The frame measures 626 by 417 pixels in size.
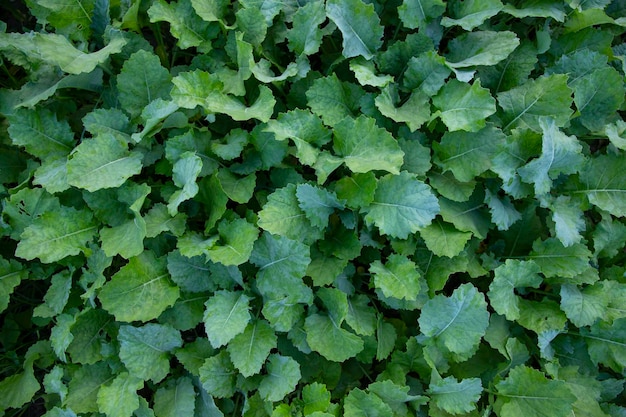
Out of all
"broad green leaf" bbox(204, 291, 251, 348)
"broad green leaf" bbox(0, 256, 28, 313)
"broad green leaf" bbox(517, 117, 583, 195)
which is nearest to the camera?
"broad green leaf" bbox(204, 291, 251, 348)

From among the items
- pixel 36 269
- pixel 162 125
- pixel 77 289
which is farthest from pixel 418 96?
pixel 36 269

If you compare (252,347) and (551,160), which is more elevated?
(551,160)

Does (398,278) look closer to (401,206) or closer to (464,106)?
(401,206)

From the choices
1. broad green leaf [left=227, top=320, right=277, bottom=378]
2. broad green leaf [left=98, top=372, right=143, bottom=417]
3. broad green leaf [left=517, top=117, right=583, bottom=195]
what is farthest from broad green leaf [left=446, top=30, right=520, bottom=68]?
broad green leaf [left=98, top=372, right=143, bottom=417]

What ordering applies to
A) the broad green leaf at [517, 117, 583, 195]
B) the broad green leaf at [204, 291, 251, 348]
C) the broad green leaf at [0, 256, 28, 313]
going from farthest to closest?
the broad green leaf at [0, 256, 28, 313] < the broad green leaf at [517, 117, 583, 195] < the broad green leaf at [204, 291, 251, 348]

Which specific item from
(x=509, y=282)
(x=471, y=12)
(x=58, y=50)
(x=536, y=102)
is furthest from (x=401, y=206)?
(x=58, y=50)

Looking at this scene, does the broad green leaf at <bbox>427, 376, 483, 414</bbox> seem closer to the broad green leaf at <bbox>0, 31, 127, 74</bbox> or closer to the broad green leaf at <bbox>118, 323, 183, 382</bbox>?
the broad green leaf at <bbox>118, 323, 183, 382</bbox>

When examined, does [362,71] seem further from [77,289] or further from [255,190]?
[77,289]

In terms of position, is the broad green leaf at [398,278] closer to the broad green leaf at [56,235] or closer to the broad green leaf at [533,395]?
the broad green leaf at [533,395]
